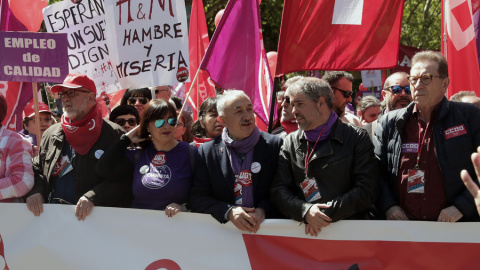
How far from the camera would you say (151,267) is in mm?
4359

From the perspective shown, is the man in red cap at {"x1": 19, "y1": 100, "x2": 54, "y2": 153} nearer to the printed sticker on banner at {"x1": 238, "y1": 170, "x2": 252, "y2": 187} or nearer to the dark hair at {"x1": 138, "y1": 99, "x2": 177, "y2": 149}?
the dark hair at {"x1": 138, "y1": 99, "x2": 177, "y2": 149}

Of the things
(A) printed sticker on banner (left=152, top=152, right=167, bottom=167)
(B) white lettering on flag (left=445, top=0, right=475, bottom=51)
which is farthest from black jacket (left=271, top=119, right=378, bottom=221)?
(B) white lettering on flag (left=445, top=0, right=475, bottom=51)

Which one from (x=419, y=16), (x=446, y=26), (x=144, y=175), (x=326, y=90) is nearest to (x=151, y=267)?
(x=144, y=175)

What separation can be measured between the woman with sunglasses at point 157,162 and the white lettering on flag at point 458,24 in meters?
2.64

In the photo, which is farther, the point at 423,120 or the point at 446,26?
the point at 446,26

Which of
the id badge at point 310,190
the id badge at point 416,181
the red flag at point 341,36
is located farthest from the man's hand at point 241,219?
the red flag at point 341,36

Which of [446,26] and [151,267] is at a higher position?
[446,26]

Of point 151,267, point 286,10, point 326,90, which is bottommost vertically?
point 151,267

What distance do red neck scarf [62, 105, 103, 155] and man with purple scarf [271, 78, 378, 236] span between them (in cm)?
151

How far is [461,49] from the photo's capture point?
5527mm

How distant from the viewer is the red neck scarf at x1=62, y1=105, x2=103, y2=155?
4742 millimetres

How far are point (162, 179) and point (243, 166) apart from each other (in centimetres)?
60

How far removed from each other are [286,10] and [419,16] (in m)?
22.2

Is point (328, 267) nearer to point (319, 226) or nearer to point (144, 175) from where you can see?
point (319, 226)
